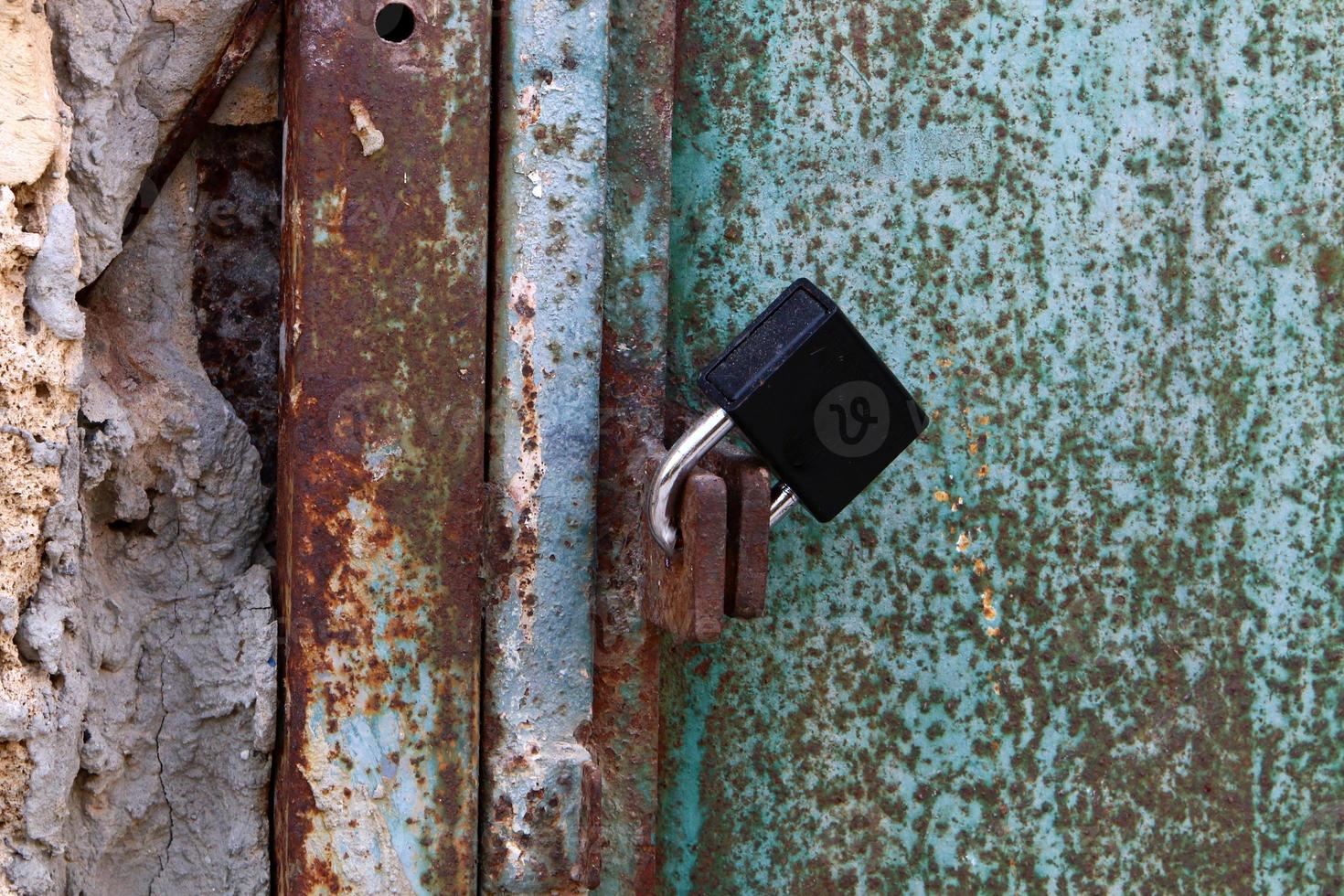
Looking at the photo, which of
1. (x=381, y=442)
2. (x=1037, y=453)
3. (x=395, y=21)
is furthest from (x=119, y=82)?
(x=1037, y=453)

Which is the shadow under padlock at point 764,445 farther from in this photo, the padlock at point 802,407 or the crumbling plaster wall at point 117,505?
the crumbling plaster wall at point 117,505

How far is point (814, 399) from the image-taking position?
29.4 inches

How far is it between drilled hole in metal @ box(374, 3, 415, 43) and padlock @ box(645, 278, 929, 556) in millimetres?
290

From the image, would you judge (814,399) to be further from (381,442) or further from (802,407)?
(381,442)

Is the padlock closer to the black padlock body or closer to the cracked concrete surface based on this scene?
the black padlock body

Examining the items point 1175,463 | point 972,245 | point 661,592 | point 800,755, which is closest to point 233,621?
point 661,592

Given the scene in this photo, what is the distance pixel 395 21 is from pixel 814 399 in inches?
14.2

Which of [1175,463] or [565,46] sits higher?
[565,46]

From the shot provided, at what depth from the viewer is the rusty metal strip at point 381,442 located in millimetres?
730

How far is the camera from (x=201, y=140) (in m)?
0.79

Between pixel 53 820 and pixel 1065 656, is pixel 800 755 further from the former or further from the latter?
pixel 53 820

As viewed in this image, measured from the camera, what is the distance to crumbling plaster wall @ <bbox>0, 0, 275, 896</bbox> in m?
0.68

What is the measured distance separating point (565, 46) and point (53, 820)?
1.89 feet

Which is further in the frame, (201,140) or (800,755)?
(800,755)
